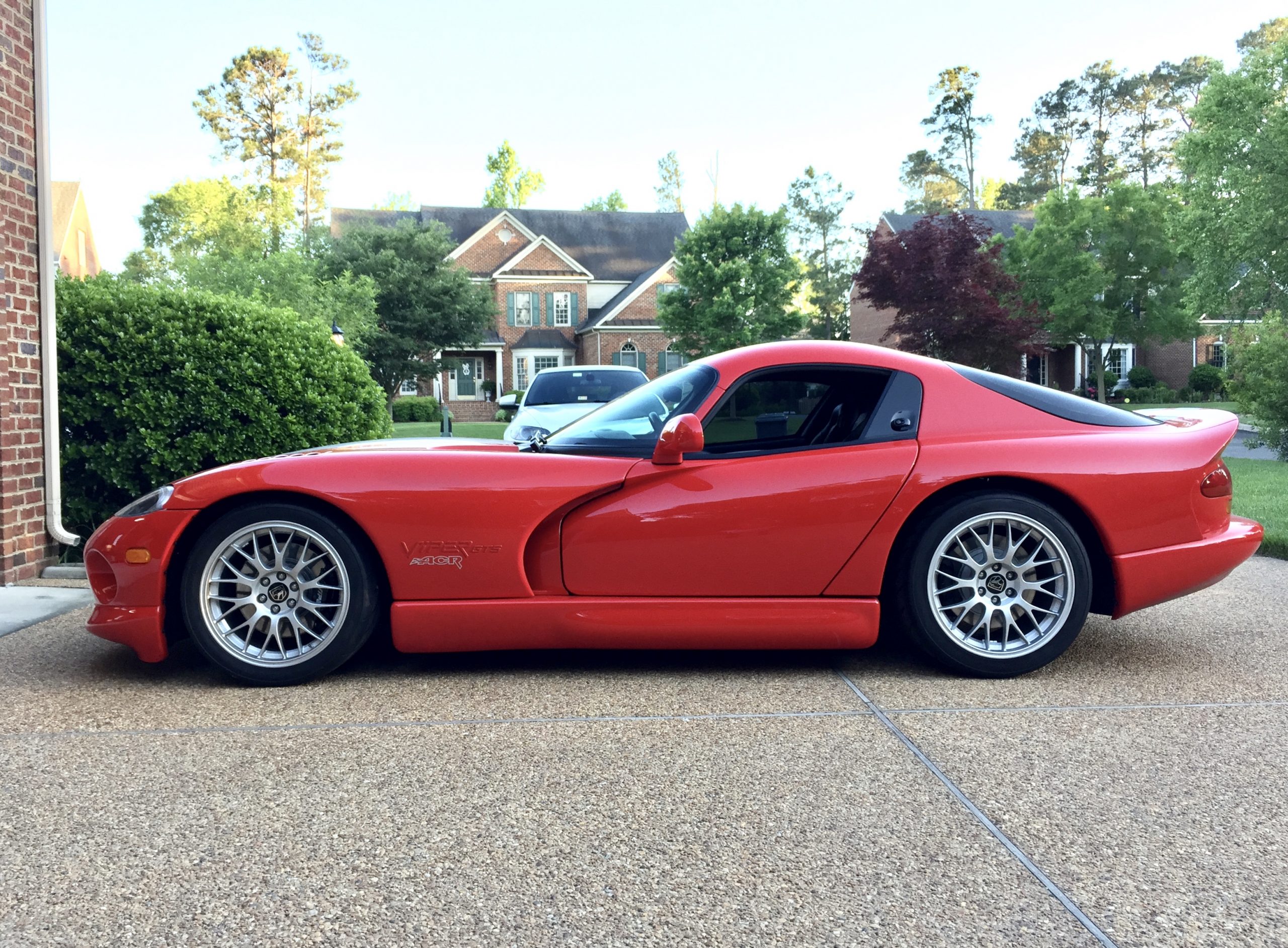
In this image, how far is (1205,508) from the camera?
4055mm

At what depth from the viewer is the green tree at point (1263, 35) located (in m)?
51.8

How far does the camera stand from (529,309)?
158ft

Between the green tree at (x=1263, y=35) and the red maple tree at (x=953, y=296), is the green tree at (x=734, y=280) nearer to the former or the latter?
the red maple tree at (x=953, y=296)

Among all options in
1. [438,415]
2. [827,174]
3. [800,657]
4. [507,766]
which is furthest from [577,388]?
[827,174]

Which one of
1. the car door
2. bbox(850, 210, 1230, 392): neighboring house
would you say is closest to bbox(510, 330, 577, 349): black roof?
bbox(850, 210, 1230, 392): neighboring house

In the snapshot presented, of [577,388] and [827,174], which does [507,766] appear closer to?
[577,388]

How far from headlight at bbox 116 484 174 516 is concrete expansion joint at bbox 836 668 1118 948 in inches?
105

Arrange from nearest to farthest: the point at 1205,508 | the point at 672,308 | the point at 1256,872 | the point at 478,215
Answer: the point at 1256,872
the point at 1205,508
the point at 672,308
the point at 478,215

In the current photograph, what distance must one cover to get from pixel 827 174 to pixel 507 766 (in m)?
67.4

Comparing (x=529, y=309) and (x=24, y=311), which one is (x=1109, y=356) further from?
(x=24, y=311)

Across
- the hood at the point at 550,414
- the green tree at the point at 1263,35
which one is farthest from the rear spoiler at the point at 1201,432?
the green tree at the point at 1263,35

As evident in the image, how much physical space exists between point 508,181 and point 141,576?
242 feet

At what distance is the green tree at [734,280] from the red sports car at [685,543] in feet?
108

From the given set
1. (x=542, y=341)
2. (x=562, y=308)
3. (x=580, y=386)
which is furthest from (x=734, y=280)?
(x=580, y=386)
